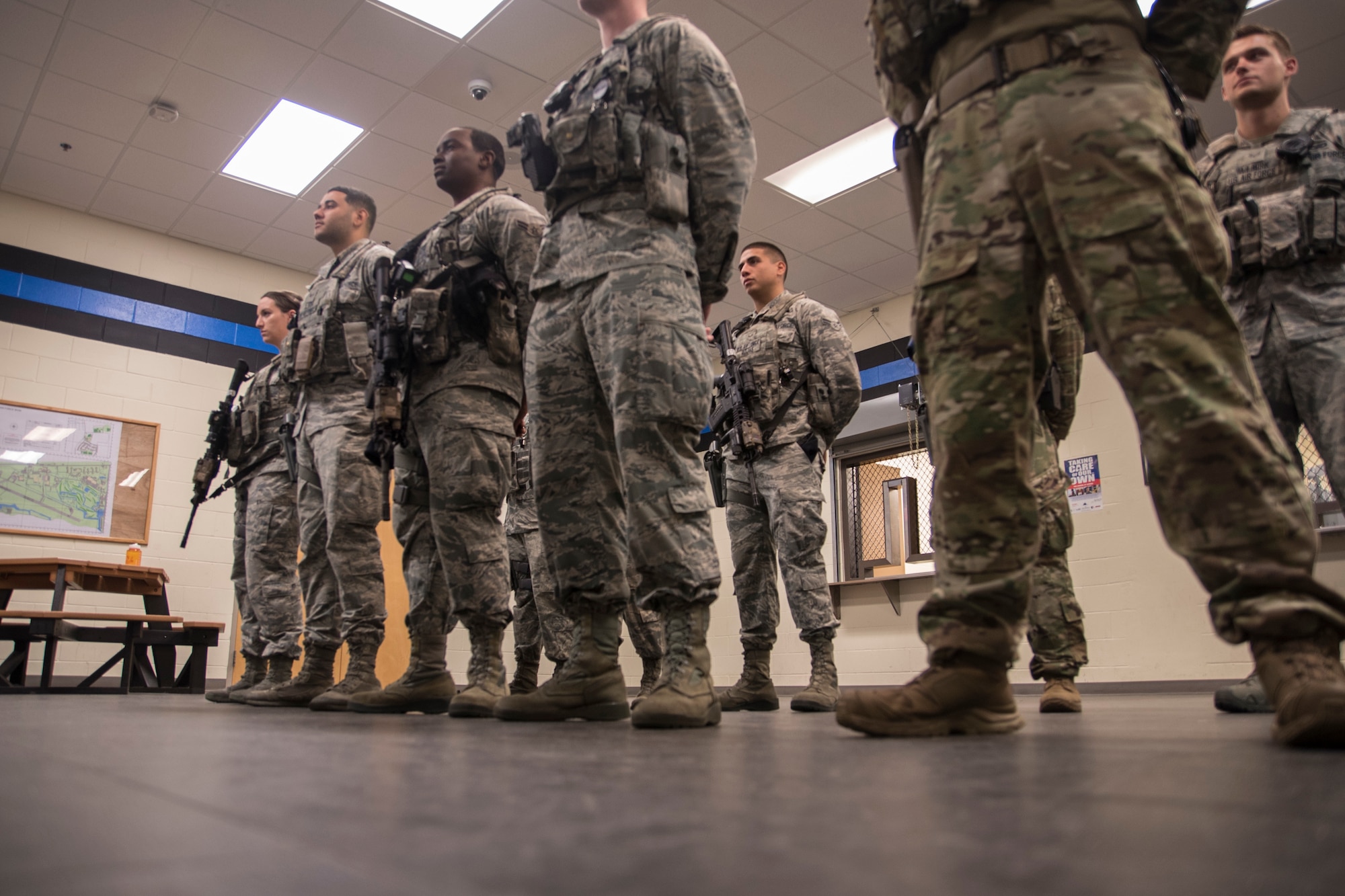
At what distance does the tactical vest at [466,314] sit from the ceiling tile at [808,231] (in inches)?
179

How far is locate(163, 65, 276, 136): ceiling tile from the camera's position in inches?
204

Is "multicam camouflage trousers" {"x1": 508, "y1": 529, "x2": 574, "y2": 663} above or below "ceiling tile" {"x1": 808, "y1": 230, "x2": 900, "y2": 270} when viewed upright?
below

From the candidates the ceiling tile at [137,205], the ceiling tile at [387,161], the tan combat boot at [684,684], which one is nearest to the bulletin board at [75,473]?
the ceiling tile at [137,205]

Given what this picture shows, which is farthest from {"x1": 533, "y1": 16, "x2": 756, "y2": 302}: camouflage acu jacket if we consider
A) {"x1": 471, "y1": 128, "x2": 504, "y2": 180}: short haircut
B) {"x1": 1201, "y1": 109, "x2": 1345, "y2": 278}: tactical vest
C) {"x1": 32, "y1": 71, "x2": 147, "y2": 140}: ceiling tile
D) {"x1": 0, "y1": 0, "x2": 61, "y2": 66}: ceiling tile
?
{"x1": 32, "y1": 71, "x2": 147, "y2": 140}: ceiling tile

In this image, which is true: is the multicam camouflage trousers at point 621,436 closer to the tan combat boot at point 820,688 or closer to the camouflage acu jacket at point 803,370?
the tan combat boot at point 820,688

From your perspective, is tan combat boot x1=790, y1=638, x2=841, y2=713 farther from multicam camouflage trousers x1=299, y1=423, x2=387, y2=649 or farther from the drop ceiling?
the drop ceiling

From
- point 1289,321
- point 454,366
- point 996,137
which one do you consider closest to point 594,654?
point 454,366

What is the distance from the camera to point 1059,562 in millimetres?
2588

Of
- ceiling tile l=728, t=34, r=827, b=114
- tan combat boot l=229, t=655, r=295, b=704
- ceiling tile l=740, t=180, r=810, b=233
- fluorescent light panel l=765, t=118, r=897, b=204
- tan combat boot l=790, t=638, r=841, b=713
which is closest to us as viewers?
tan combat boot l=790, t=638, r=841, b=713

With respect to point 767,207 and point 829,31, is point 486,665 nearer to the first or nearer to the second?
point 829,31

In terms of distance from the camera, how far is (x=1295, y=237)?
7.23 ft

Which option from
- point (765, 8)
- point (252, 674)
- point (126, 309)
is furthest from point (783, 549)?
point (126, 309)

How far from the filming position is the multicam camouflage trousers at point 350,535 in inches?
113

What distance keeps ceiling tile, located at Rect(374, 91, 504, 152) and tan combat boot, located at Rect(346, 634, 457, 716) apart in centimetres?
387
